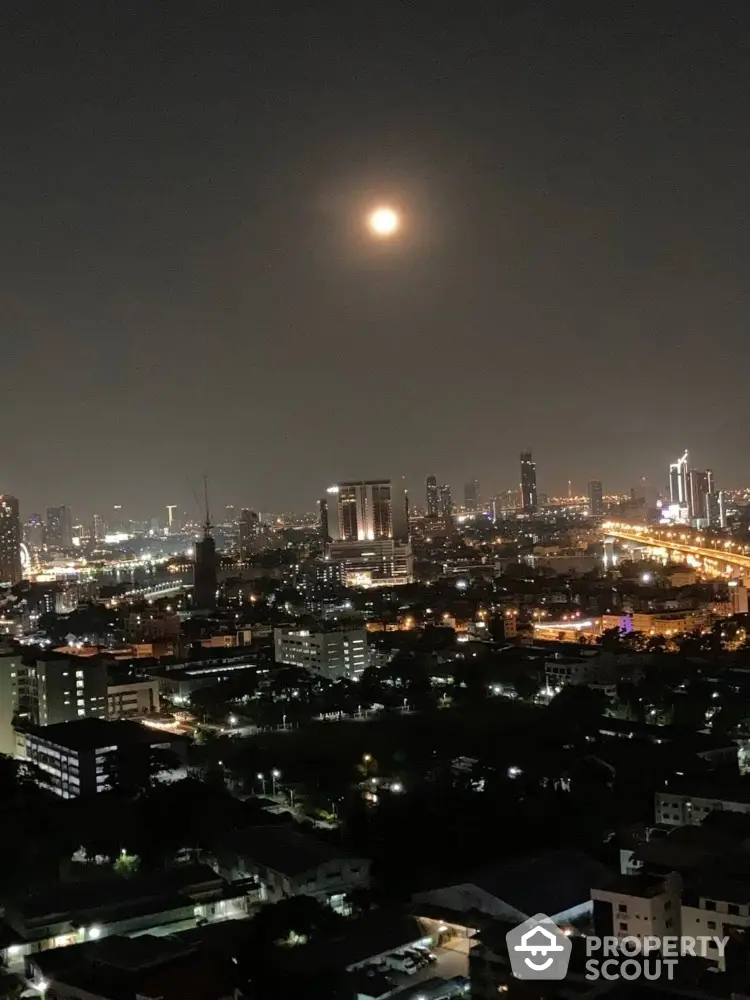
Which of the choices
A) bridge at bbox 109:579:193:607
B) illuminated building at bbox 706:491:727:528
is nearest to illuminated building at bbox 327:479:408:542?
bridge at bbox 109:579:193:607

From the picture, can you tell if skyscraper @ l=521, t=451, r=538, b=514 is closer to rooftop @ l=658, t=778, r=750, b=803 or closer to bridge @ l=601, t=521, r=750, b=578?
bridge @ l=601, t=521, r=750, b=578

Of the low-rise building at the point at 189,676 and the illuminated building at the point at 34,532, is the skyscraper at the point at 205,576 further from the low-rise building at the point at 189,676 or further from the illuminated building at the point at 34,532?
the illuminated building at the point at 34,532

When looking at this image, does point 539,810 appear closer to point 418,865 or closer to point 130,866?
point 418,865

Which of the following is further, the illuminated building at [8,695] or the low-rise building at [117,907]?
the illuminated building at [8,695]

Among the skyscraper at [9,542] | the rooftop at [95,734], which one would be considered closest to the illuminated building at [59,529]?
the skyscraper at [9,542]

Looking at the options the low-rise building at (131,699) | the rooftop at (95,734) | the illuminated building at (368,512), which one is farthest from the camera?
the illuminated building at (368,512)
